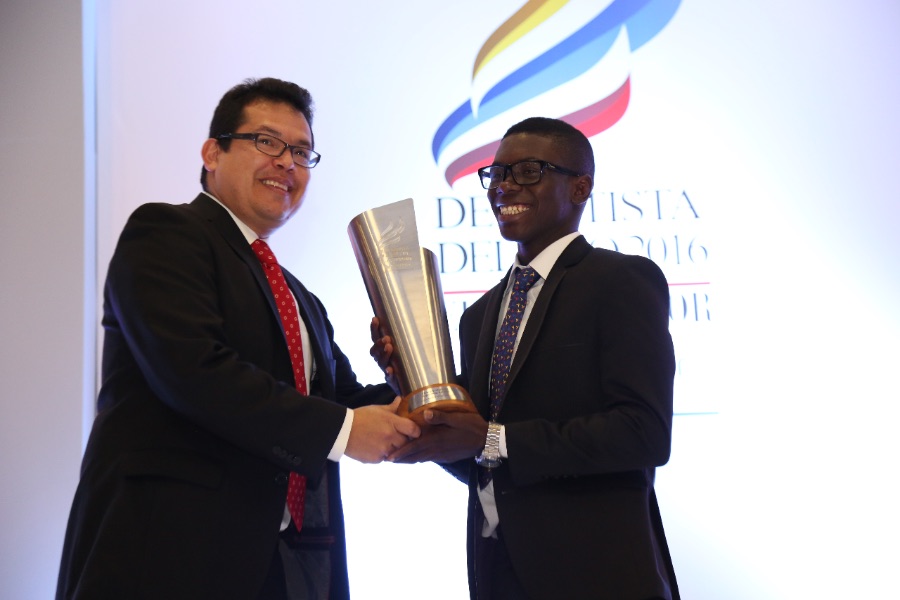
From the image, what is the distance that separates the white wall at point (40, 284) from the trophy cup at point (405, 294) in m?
1.85

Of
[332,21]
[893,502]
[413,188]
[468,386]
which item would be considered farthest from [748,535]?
[332,21]

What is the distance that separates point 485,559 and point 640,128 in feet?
7.86

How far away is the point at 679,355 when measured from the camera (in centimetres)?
370

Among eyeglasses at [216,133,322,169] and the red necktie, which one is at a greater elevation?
eyeglasses at [216,133,322,169]

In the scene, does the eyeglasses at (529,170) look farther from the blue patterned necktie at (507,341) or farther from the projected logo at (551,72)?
the projected logo at (551,72)

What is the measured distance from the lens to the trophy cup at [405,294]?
7.12 ft

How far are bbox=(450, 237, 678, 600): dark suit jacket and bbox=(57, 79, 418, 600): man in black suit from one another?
1.02 feet

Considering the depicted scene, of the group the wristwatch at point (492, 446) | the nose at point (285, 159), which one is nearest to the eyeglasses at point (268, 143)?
the nose at point (285, 159)

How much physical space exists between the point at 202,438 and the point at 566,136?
4.38 feet

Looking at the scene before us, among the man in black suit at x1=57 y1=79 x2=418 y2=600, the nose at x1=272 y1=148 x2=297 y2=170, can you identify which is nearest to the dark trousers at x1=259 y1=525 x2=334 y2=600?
the man in black suit at x1=57 y1=79 x2=418 y2=600

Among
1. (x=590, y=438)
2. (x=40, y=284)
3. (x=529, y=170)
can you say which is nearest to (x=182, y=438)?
(x=590, y=438)

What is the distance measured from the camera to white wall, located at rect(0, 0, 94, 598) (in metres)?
3.44

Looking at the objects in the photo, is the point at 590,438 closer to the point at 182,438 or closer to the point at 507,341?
the point at 507,341

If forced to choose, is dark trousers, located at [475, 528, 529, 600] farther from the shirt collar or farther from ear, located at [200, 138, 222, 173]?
ear, located at [200, 138, 222, 173]
